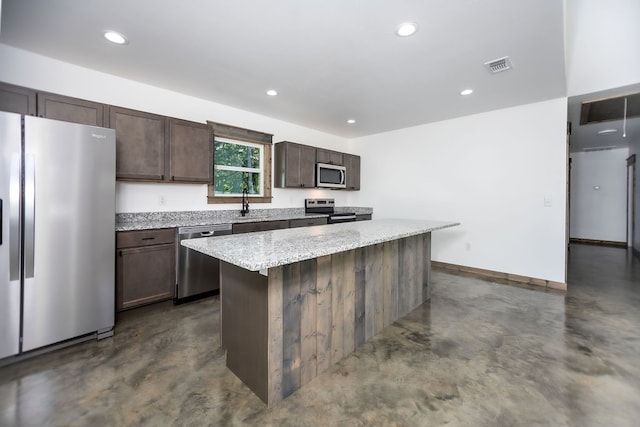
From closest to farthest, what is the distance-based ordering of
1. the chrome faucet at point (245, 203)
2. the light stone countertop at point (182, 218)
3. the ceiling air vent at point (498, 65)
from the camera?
the ceiling air vent at point (498, 65)
the light stone countertop at point (182, 218)
the chrome faucet at point (245, 203)

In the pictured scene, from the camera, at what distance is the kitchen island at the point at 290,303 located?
5.19ft

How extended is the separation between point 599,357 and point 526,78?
8.85 ft

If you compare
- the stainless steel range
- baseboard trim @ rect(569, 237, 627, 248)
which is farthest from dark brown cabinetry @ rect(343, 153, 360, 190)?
baseboard trim @ rect(569, 237, 627, 248)

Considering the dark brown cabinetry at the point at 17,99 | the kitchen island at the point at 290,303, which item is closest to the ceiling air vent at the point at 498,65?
the kitchen island at the point at 290,303

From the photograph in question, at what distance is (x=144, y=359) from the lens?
6.82ft

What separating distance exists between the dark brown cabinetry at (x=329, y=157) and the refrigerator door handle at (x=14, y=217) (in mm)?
3723

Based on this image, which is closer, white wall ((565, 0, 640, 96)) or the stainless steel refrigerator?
the stainless steel refrigerator

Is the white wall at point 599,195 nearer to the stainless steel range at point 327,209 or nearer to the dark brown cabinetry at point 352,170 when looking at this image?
the dark brown cabinetry at point 352,170

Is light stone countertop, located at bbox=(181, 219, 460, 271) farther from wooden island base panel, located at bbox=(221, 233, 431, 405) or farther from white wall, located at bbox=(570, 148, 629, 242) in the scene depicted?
white wall, located at bbox=(570, 148, 629, 242)

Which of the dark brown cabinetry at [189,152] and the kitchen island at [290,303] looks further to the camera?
the dark brown cabinetry at [189,152]

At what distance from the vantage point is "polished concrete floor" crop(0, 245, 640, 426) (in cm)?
154

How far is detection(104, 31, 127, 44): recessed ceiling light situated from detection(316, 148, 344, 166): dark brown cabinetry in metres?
3.10

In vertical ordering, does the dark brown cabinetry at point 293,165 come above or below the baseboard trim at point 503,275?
above

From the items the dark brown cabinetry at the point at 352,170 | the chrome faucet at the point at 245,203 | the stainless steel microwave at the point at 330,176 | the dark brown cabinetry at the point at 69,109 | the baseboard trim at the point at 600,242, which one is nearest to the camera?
the dark brown cabinetry at the point at 69,109
